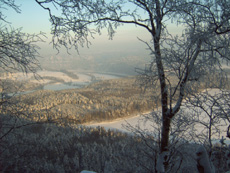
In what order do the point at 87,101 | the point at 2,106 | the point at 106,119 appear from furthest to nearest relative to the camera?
1. the point at 87,101
2. the point at 106,119
3. the point at 2,106

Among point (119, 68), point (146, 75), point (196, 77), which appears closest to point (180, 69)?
point (196, 77)

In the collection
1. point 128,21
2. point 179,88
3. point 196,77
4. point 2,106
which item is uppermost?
point 128,21

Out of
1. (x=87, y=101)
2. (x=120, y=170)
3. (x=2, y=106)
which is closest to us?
(x=2, y=106)

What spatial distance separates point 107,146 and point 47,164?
2571 millimetres

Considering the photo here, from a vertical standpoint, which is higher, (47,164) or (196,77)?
(196,77)

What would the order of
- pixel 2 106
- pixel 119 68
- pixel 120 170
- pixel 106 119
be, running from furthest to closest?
pixel 119 68 → pixel 106 119 → pixel 120 170 → pixel 2 106

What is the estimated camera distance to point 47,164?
16.9 ft

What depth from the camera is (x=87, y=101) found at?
560 inches

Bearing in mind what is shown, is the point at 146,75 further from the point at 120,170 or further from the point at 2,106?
the point at 120,170

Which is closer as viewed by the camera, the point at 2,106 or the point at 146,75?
the point at 2,106

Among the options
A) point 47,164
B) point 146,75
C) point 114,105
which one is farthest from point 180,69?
point 114,105

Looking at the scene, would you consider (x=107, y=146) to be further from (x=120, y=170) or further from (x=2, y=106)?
(x=2, y=106)

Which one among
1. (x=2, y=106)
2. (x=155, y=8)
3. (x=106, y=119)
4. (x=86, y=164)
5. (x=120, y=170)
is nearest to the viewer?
(x=2, y=106)

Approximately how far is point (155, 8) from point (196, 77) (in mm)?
1454
